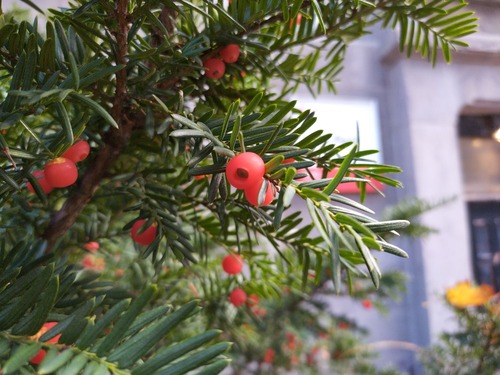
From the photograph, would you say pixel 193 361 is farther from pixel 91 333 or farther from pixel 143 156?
pixel 143 156

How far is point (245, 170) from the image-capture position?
0.17 m

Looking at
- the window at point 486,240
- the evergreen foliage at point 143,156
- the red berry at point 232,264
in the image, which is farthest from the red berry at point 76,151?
the window at point 486,240

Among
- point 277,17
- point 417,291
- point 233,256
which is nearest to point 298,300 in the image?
point 233,256

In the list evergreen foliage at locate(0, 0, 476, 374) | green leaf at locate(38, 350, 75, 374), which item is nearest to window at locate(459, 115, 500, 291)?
evergreen foliage at locate(0, 0, 476, 374)

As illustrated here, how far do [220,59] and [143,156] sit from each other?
9 cm

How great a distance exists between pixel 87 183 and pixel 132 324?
12 cm

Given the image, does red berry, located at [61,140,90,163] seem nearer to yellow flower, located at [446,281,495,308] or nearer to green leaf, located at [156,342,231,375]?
green leaf, located at [156,342,231,375]

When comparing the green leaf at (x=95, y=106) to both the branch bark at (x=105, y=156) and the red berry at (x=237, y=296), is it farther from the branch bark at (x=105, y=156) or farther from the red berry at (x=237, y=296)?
the red berry at (x=237, y=296)

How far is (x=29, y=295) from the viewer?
16 centimetres

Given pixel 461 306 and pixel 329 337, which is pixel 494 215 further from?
pixel 461 306

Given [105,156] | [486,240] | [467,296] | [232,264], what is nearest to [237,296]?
[232,264]

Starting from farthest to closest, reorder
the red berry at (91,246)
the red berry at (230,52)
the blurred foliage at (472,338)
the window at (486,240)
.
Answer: the window at (486,240) < the blurred foliage at (472,338) < the red berry at (91,246) < the red berry at (230,52)

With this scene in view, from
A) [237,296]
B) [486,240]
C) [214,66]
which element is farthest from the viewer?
[486,240]

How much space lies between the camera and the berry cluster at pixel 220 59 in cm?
25
